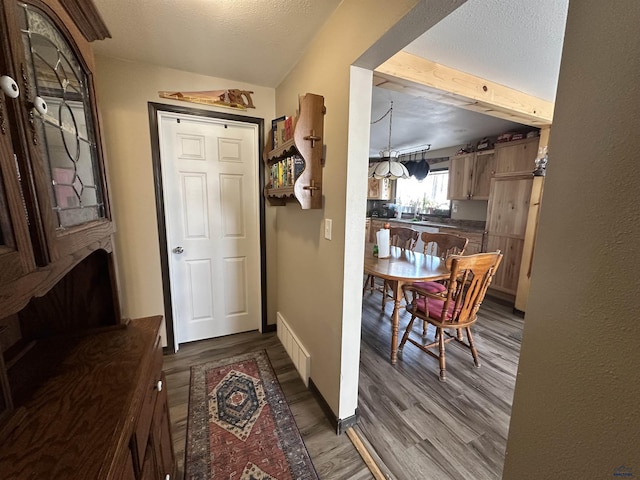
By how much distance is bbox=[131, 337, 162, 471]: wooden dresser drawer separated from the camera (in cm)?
70

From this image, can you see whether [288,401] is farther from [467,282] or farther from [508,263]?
[508,263]

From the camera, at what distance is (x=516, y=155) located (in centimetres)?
328

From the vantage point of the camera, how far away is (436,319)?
78.3 inches

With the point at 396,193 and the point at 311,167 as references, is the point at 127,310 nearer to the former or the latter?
the point at 311,167

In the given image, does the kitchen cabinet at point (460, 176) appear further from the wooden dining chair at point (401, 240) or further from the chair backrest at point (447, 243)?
the chair backrest at point (447, 243)

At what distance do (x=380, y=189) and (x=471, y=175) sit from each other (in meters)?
→ 2.14

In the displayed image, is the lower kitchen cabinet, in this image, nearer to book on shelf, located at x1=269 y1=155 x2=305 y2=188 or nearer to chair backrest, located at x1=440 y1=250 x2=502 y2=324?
chair backrest, located at x1=440 y1=250 x2=502 y2=324

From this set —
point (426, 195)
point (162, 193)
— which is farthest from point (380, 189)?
point (162, 193)

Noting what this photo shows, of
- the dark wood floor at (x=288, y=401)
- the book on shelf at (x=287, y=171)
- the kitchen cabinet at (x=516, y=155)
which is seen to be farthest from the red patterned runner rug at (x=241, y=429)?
the kitchen cabinet at (x=516, y=155)

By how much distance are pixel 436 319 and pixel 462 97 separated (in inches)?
70.3

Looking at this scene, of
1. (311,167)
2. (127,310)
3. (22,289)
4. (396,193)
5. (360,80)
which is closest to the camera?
(22,289)

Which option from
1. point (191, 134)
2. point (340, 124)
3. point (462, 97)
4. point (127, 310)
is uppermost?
point (462, 97)

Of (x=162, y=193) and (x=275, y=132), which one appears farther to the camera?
(x=162, y=193)

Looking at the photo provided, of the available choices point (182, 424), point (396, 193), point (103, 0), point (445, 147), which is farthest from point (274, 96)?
point (396, 193)
